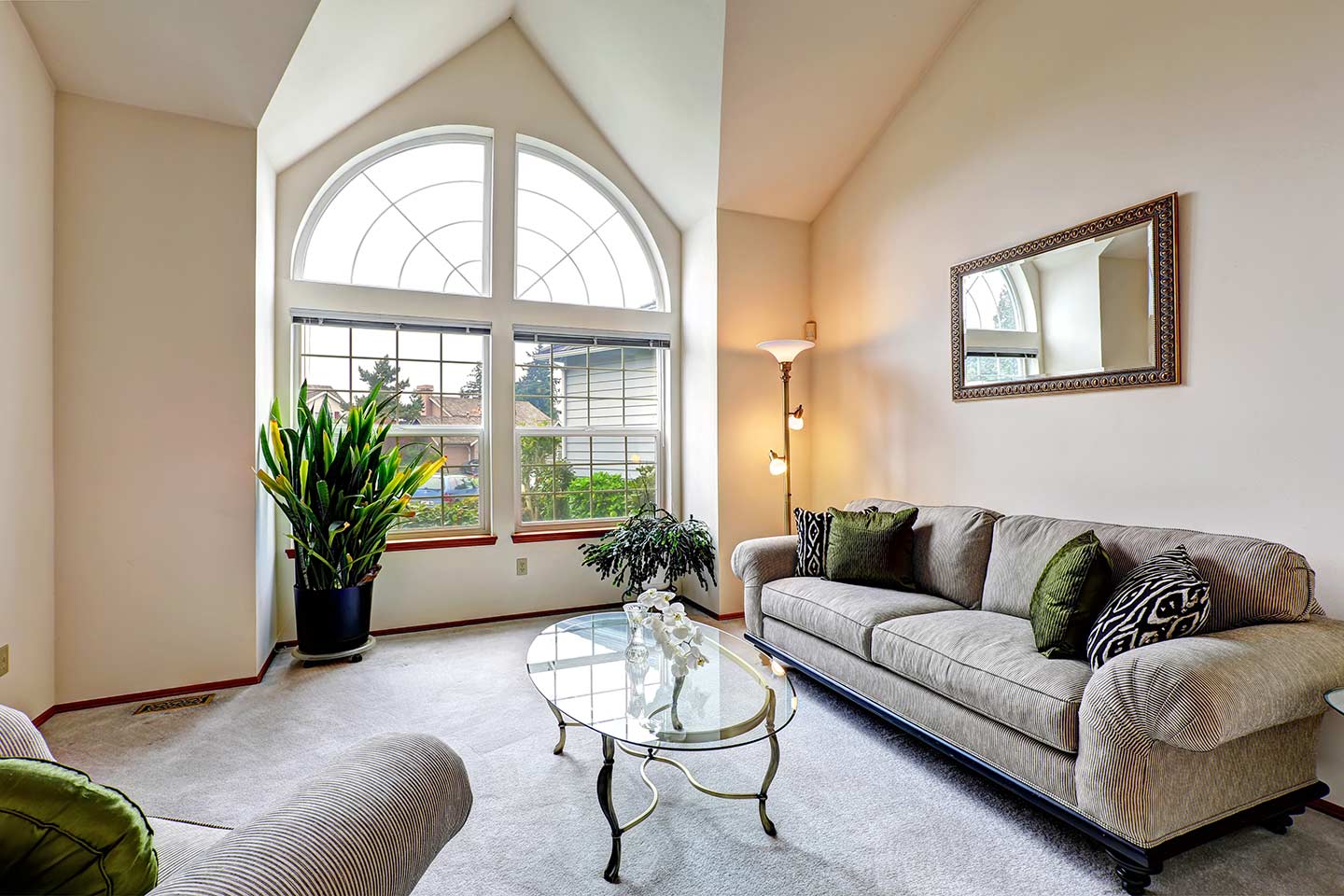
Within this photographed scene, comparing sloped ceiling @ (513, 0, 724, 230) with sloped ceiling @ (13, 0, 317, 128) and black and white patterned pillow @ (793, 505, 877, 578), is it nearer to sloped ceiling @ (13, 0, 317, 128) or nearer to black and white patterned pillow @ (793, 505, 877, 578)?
sloped ceiling @ (13, 0, 317, 128)

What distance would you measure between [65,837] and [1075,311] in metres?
3.27

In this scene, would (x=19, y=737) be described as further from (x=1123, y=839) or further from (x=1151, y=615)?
(x=1151, y=615)

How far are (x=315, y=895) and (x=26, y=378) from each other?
9.07 ft

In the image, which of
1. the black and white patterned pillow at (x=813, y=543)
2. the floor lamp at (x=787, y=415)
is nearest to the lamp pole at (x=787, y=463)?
the floor lamp at (x=787, y=415)

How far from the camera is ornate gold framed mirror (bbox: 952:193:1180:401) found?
2.44 meters

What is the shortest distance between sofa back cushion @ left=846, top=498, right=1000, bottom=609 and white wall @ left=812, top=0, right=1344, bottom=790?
324mm

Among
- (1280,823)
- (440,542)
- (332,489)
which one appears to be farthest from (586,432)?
(1280,823)

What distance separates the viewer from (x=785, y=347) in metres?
3.90

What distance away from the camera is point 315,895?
84 centimetres

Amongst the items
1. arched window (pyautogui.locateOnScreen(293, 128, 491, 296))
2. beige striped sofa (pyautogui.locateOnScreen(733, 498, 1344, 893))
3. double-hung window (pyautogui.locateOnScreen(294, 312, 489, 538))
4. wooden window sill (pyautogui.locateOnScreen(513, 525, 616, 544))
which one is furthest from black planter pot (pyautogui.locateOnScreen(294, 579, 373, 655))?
beige striped sofa (pyautogui.locateOnScreen(733, 498, 1344, 893))

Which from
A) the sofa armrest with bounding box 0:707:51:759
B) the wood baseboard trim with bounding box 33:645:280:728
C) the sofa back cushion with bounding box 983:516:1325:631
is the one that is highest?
the sofa back cushion with bounding box 983:516:1325:631

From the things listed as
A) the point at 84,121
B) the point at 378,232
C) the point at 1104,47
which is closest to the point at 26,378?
the point at 84,121

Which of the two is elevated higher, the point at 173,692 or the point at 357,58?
the point at 357,58

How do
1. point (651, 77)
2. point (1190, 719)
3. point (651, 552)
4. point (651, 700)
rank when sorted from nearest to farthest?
point (1190, 719), point (651, 700), point (651, 77), point (651, 552)
